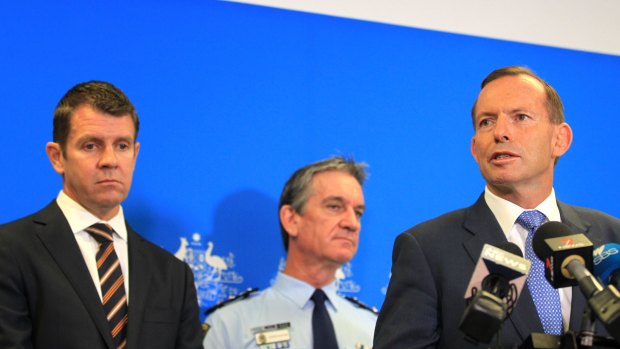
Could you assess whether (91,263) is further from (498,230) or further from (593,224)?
(593,224)

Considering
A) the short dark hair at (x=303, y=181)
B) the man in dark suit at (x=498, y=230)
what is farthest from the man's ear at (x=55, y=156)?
the man in dark suit at (x=498, y=230)

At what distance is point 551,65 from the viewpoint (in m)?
4.73

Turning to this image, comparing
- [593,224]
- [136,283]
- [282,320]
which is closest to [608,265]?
[593,224]

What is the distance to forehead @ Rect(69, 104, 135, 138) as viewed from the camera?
3.31 meters

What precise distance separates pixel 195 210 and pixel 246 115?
1.72 ft

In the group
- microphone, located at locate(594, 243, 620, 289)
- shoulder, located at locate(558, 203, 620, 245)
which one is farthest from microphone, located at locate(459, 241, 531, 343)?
shoulder, located at locate(558, 203, 620, 245)

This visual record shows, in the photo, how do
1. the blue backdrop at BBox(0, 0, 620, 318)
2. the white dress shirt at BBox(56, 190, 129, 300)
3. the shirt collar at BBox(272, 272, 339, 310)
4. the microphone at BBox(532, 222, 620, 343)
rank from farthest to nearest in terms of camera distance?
the shirt collar at BBox(272, 272, 339, 310), the blue backdrop at BBox(0, 0, 620, 318), the white dress shirt at BBox(56, 190, 129, 300), the microphone at BBox(532, 222, 620, 343)

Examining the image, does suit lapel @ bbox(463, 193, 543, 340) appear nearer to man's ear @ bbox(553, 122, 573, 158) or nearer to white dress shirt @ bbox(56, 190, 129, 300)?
man's ear @ bbox(553, 122, 573, 158)

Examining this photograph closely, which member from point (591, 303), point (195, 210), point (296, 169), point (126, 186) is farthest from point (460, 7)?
point (591, 303)

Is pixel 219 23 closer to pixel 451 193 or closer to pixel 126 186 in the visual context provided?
pixel 126 186

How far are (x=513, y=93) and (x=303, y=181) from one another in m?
1.43

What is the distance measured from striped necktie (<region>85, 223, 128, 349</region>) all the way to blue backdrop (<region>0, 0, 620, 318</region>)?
56 cm

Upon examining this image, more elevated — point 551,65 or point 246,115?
point 551,65

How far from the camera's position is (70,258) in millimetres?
3119
